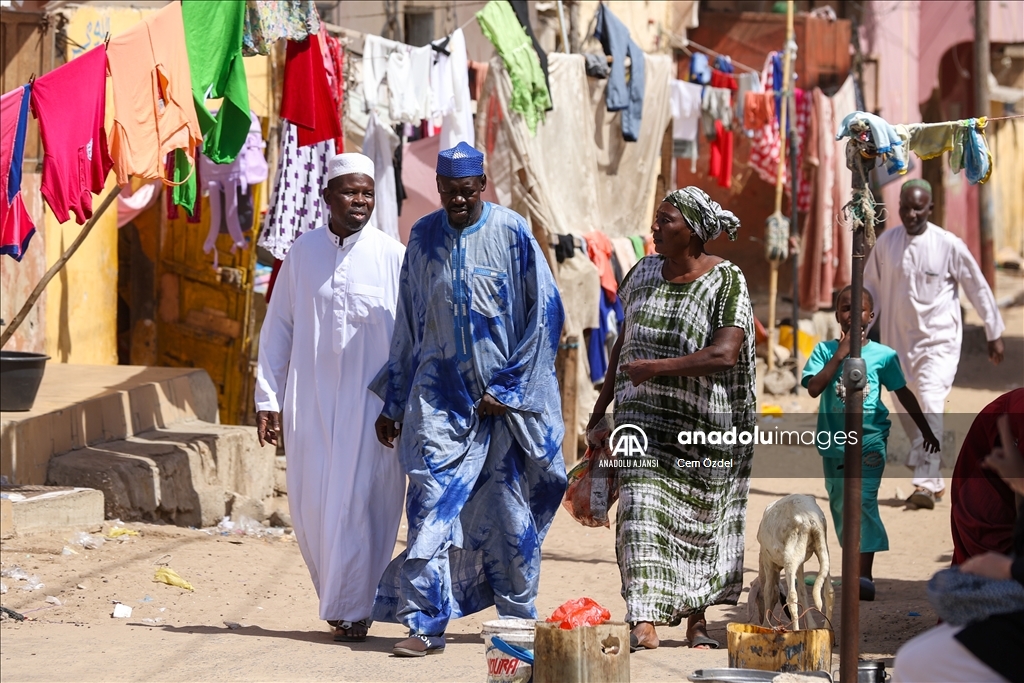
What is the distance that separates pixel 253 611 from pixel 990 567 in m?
4.35

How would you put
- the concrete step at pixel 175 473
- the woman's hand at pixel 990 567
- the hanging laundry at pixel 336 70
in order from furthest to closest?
the hanging laundry at pixel 336 70 → the concrete step at pixel 175 473 → the woman's hand at pixel 990 567

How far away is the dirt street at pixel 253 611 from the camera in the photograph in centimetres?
505

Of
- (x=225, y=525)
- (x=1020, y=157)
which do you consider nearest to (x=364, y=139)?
(x=225, y=525)

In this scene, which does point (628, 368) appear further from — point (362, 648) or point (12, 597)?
point (12, 597)

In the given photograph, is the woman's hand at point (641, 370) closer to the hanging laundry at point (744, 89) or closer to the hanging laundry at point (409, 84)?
the hanging laundry at point (409, 84)

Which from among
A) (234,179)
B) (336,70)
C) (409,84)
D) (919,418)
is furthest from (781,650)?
(234,179)

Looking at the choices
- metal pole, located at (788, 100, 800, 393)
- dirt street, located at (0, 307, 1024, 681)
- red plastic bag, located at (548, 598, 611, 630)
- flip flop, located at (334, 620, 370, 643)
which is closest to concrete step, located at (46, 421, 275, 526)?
dirt street, located at (0, 307, 1024, 681)

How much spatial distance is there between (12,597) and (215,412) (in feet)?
11.7

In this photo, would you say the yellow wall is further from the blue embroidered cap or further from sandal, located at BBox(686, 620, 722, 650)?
sandal, located at BBox(686, 620, 722, 650)

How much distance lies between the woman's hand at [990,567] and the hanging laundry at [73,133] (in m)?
4.93

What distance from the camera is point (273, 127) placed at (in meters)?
10.9

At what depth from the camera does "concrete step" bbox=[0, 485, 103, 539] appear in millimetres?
7059

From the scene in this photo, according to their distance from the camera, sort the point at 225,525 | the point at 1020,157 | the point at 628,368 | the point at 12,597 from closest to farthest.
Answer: the point at 628,368
the point at 12,597
the point at 225,525
the point at 1020,157

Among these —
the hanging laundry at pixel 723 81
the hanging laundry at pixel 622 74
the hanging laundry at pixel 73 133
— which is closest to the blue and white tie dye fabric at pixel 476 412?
the hanging laundry at pixel 73 133
